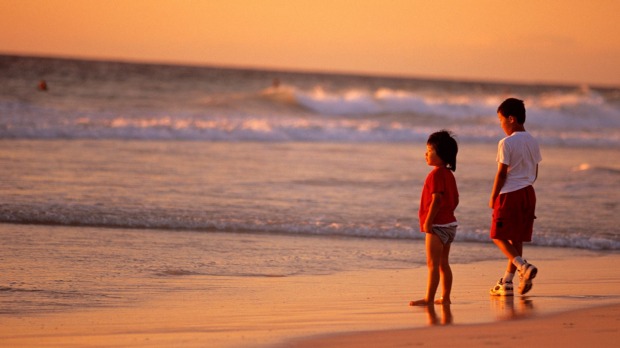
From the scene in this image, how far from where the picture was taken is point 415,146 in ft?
69.2

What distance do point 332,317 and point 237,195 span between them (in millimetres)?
5719

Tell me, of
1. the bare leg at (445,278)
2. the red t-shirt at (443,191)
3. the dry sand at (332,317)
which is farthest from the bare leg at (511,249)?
the red t-shirt at (443,191)

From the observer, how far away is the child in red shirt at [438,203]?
18.9 ft

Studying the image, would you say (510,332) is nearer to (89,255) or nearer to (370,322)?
(370,322)

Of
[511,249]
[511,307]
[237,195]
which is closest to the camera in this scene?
[511,307]

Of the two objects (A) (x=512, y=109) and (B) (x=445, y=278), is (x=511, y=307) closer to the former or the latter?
(B) (x=445, y=278)

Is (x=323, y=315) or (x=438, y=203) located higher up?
(x=438, y=203)

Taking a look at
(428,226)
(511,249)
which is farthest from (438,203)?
(511,249)

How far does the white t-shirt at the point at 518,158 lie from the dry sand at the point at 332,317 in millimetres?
861

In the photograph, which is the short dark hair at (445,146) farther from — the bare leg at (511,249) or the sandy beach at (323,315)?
the sandy beach at (323,315)

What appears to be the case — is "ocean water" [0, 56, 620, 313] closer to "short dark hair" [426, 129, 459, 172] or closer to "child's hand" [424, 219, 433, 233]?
"child's hand" [424, 219, 433, 233]

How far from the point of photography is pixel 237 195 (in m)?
11.0

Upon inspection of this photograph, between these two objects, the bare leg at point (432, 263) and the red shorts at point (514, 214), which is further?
the red shorts at point (514, 214)

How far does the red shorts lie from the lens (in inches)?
245
